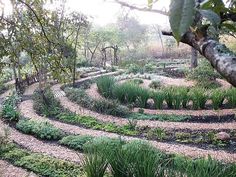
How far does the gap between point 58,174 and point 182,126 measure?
3.67m

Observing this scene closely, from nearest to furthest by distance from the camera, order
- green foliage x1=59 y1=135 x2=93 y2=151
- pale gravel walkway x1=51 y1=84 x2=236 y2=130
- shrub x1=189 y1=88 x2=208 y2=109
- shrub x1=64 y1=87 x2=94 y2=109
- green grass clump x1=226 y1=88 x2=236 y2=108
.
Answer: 1. green foliage x1=59 y1=135 x2=93 y2=151
2. pale gravel walkway x1=51 y1=84 x2=236 y2=130
3. green grass clump x1=226 y1=88 x2=236 y2=108
4. shrub x1=189 y1=88 x2=208 y2=109
5. shrub x1=64 y1=87 x2=94 y2=109

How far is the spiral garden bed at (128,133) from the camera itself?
6512 millimetres

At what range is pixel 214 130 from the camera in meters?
7.79

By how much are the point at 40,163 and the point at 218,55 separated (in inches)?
222

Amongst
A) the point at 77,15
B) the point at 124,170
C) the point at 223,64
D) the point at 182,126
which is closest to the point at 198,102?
the point at 182,126


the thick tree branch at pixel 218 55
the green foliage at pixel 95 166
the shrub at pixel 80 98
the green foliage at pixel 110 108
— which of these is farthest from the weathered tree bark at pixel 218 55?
the shrub at pixel 80 98

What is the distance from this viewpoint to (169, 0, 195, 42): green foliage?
505 mm

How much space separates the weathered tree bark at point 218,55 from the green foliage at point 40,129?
23.4 feet

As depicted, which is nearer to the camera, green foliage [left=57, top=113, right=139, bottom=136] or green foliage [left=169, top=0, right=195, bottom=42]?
green foliage [left=169, top=0, right=195, bottom=42]

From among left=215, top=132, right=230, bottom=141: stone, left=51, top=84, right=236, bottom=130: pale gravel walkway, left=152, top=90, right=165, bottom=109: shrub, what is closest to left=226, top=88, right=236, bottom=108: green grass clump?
left=51, top=84, right=236, bottom=130: pale gravel walkway

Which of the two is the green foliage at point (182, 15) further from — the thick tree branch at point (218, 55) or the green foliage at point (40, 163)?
the green foliage at point (40, 163)

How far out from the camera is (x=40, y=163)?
605cm

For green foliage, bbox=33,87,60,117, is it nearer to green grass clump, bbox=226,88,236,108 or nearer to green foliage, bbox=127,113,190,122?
green foliage, bbox=127,113,190,122

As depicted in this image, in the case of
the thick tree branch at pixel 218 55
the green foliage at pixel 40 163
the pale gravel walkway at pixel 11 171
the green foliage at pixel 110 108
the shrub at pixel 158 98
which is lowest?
the pale gravel walkway at pixel 11 171
